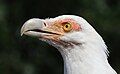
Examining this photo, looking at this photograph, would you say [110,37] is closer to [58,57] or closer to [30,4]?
[58,57]

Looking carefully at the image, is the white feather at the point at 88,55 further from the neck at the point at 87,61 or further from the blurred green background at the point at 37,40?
the blurred green background at the point at 37,40

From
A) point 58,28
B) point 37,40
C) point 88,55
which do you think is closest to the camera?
point 88,55

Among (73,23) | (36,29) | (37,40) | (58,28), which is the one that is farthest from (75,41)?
(37,40)

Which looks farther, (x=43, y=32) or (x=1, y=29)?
(x=1, y=29)

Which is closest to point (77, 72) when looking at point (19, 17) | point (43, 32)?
point (43, 32)

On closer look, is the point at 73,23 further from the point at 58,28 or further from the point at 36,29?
the point at 36,29

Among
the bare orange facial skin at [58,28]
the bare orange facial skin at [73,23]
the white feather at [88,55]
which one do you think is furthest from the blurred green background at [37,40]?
the white feather at [88,55]
